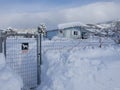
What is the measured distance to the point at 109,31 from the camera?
19.0 meters

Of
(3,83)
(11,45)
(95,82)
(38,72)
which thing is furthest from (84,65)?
(11,45)

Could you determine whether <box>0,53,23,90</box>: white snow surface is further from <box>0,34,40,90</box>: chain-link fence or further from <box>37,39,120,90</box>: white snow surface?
<box>0,34,40,90</box>: chain-link fence

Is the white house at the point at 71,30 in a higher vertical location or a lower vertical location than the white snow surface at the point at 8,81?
higher

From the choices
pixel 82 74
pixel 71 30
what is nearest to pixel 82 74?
pixel 82 74

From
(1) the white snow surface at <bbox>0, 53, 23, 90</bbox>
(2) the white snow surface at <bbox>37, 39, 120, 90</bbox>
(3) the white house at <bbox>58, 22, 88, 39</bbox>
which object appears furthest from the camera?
(3) the white house at <bbox>58, 22, 88, 39</bbox>

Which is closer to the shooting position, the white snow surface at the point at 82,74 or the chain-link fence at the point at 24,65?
the white snow surface at the point at 82,74

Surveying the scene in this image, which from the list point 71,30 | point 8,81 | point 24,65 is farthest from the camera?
point 71,30

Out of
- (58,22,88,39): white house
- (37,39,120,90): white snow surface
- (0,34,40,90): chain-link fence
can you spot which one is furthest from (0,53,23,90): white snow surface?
(58,22,88,39): white house

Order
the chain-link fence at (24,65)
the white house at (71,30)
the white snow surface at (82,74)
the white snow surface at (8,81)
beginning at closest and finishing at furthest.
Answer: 1. the white snow surface at (8,81)
2. the white snow surface at (82,74)
3. the chain-link fence at (24,65)
4. the white house at (71,30)

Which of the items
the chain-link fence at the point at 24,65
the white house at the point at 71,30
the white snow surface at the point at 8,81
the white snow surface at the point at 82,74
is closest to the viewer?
the white snow surface at the point at 8,81

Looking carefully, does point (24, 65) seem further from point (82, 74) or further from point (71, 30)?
point (71, 30)

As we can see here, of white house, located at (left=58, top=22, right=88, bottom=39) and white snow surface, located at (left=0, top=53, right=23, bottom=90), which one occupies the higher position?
white house, located at (left=58, top=22, right=88, bottom=39)

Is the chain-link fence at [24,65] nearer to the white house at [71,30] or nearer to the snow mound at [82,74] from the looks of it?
the snow mound at [82,74]

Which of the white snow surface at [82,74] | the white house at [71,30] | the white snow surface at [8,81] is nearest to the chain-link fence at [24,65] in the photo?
the white snow surface at [82,74]
